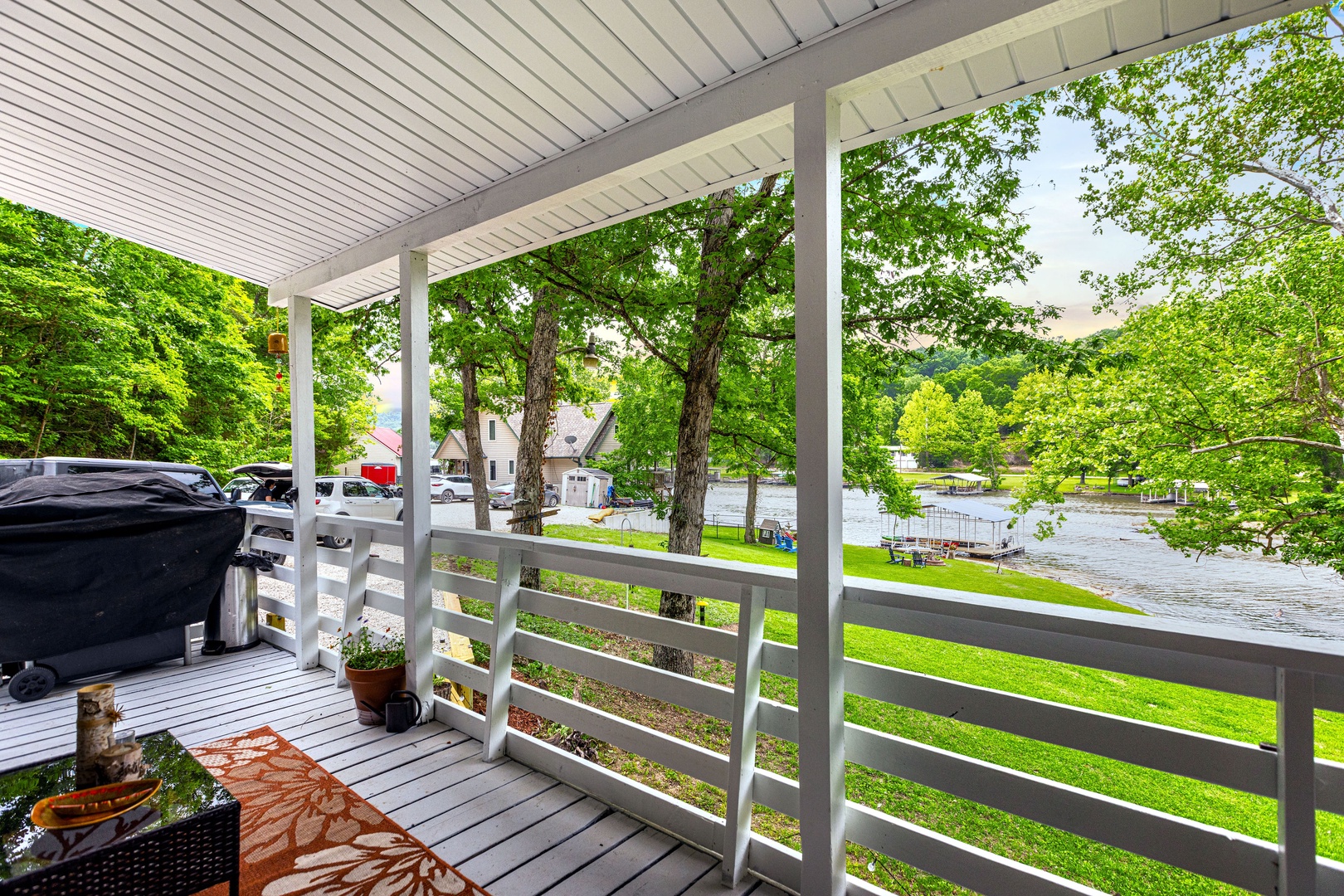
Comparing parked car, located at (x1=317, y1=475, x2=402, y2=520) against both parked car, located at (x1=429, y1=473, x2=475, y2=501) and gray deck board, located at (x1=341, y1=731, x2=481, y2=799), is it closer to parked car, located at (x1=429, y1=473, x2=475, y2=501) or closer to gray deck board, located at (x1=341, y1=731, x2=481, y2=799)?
parked car, located at (x1=429, y1=473, x2=475, y2=501)

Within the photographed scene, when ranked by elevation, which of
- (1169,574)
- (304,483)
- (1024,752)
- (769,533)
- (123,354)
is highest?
(123,354)

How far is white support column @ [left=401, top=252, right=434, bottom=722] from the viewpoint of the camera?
3.20 meters

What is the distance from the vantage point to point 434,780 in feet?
8.57

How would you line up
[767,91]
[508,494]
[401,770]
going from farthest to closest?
1. [508,494]
2. [401,770]
3. [767,91]

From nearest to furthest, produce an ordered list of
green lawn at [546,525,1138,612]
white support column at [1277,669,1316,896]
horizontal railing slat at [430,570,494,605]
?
white support column at [1277,669,1316,896] → horizontal railing slat at [430,570,494,605] → green lawn at [546,525,1138,612]

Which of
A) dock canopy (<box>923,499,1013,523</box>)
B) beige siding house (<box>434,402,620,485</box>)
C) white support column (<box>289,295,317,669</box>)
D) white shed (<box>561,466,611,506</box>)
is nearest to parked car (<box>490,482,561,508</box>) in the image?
white shed (<box>561,466,611,506</box>)

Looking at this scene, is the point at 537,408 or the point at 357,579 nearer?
the point at 357,579

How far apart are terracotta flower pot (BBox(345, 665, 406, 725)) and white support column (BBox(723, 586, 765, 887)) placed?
2.01 metres

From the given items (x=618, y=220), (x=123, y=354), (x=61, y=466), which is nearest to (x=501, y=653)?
(x=618, y=220)

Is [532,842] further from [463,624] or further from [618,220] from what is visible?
[618,220]

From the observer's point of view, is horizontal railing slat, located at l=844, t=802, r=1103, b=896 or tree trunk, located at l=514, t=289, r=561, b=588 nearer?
horizontal railing slat, located at l=844, t=802, r=1103, b=896

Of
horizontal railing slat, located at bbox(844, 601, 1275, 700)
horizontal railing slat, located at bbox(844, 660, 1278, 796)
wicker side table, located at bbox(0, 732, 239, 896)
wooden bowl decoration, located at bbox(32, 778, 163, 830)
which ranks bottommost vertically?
wicker side table, located at bbox(0, 732, 239, 896)

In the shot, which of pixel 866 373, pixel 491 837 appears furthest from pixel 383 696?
pixel 866 373

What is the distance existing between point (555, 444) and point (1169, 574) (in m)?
20.4
